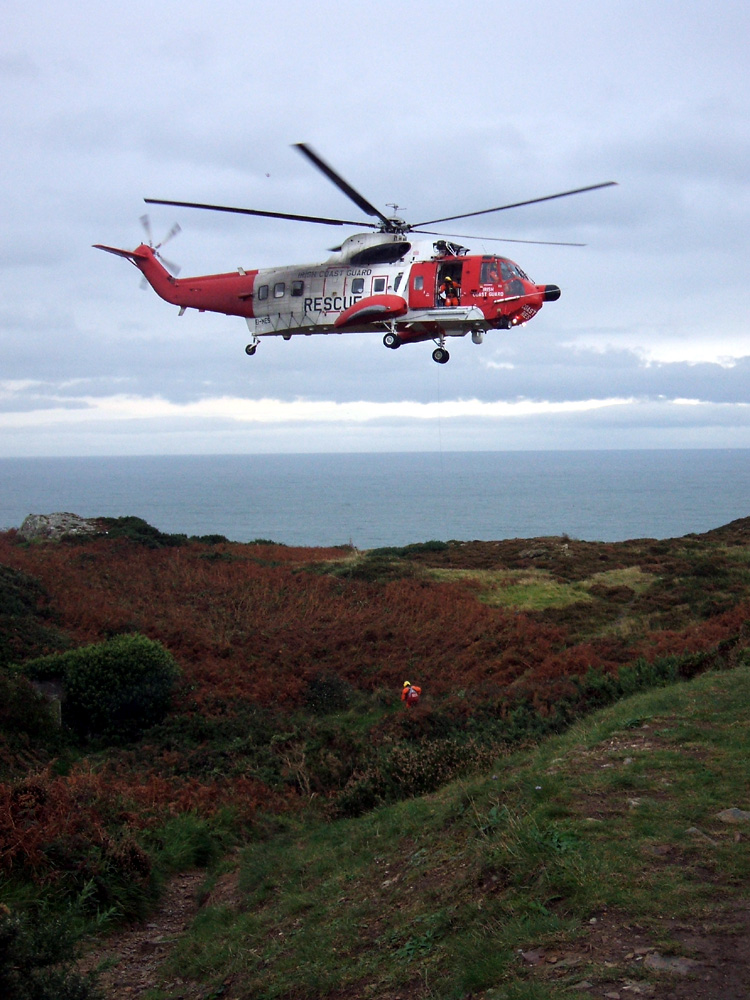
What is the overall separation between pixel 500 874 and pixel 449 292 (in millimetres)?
13183

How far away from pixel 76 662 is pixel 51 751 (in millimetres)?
2629

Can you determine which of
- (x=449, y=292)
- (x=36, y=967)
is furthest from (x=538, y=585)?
(x=36, y=967)

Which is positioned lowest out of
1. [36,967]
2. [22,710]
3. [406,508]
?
[22,710]

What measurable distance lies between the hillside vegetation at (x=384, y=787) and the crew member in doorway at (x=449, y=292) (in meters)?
7.99

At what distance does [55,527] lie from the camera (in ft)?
120

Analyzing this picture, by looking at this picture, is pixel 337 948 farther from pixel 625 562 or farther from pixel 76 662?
pixel 625 562

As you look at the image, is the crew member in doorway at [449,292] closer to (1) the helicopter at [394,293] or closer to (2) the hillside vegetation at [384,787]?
(1) the helicopter at [394,293]

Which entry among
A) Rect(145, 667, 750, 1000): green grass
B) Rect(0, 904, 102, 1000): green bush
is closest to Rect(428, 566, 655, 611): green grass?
Rect(145, 667, 750, 1000): green grass

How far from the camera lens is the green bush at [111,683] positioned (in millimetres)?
15742

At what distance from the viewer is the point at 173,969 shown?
7.12 meters

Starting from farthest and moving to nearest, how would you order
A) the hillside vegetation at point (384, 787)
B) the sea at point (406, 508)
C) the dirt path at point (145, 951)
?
the sea at point (406, 508), the dirt path at point (145, 951), the hillside vegetation at point (384, 787)

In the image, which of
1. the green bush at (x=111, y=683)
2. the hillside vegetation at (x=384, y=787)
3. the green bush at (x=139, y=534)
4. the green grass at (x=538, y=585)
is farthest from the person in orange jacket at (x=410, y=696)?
the green bush at (x=139, y=534)

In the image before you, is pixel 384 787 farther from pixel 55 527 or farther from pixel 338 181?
pixel 55 527

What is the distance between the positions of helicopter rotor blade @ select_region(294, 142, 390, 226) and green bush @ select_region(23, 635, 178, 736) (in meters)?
10.1
